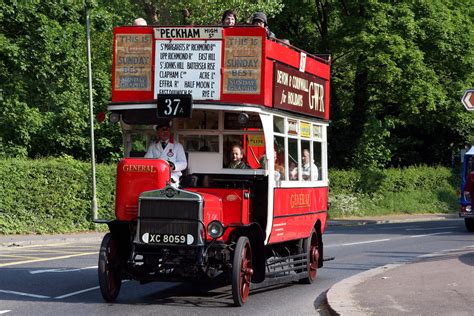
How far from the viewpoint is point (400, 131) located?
54719 millimetres

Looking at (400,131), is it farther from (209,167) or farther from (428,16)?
(209,167)

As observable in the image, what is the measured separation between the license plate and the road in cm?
84

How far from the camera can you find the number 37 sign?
482 inches

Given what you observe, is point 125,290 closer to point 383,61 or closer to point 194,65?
point 194,65

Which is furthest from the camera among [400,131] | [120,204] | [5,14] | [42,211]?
[400,131]

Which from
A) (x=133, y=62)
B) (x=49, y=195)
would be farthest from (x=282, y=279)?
(x=49, y=195)

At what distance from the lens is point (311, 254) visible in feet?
50.0

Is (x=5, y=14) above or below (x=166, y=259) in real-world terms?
above

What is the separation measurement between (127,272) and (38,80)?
20746mm

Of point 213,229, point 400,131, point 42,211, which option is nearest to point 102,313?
point 213,229

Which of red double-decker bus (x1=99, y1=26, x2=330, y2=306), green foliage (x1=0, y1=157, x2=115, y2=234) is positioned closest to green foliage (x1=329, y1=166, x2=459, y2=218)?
green foliage (x1=0, y1=157, x2=115, y2=234)

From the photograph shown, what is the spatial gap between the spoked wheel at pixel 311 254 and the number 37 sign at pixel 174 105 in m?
3.67

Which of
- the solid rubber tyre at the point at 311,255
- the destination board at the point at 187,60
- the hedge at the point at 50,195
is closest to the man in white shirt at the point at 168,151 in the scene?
the destination board at the point at 187,60

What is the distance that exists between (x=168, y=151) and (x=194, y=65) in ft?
3.96
